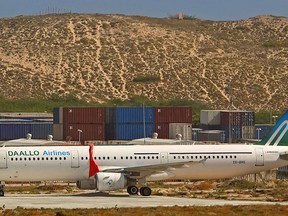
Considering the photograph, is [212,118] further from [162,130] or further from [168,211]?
[168,211]

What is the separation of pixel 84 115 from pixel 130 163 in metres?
41.1

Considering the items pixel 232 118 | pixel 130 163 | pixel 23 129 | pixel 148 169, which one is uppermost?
pixel 232 118

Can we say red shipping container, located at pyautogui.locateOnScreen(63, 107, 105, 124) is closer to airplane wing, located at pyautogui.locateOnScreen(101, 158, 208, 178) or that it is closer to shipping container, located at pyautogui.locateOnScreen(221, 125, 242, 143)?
shipping container, located at pyautogui.locateOnScreen(221, 125, 242, 143)

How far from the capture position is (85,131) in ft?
347

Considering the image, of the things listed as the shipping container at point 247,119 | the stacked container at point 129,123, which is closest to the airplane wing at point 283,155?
the stacked container at point 129,123

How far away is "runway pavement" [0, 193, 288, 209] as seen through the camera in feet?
180

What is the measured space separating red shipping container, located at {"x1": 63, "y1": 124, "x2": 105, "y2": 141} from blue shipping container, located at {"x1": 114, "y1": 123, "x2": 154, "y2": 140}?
195 cm

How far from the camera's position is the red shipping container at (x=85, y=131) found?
10544cm

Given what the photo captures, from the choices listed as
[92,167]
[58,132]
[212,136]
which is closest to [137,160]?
[92,167]

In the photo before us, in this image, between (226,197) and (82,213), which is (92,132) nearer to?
(226,197)

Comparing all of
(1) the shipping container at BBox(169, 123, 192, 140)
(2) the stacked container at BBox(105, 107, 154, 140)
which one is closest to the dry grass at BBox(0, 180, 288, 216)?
(1) the shipping container at BBox(169, 123, 192, 140)

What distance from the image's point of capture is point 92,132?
106125mm

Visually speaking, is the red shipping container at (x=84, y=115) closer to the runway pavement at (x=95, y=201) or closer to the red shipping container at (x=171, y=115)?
the red shipping container at (x=171, y=115)

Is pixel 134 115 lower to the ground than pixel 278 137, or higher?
higher
